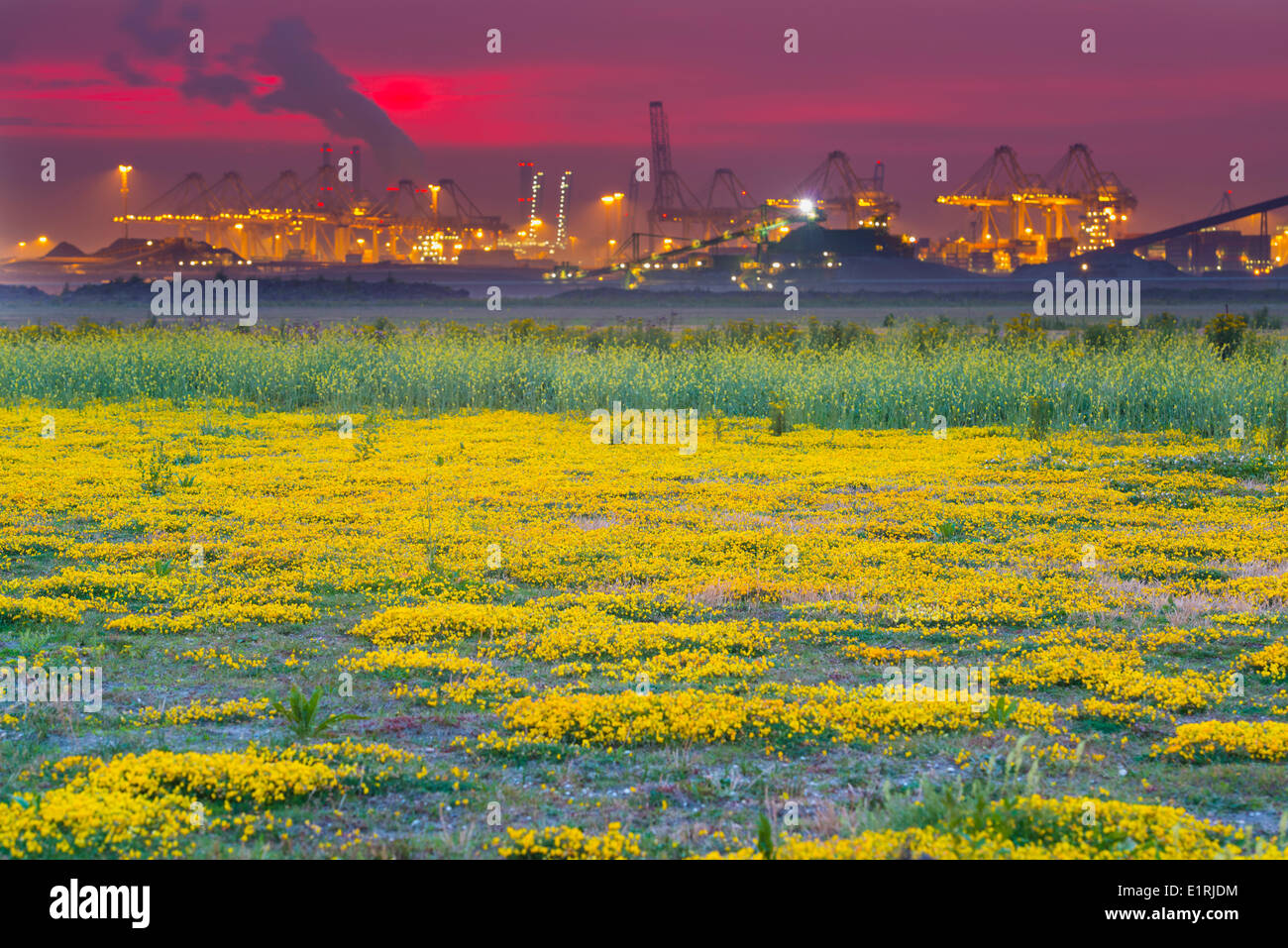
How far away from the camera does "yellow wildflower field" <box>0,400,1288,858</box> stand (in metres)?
6.09

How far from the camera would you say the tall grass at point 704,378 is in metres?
24.7

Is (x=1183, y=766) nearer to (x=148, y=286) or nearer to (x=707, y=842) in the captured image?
(x=707, y=842)

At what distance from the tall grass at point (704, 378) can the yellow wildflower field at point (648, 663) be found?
6.48 meters

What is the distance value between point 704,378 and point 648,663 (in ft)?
62.9

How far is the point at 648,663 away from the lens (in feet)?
29.6

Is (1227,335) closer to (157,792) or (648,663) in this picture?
(648,663)

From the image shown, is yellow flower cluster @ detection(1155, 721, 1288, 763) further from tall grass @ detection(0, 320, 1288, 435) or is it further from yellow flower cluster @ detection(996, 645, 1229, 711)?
tall grass @ detection(0, 320, 1288, 435)

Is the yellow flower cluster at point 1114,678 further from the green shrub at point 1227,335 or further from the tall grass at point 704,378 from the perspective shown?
the green shrub at point 1227,335

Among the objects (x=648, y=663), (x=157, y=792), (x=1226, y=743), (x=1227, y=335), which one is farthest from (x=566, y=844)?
(x=1227, y=335)

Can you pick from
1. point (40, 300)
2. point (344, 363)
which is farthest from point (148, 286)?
point (344, 363)

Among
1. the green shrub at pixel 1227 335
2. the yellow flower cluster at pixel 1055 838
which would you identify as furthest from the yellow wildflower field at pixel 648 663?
the green shrub at pixel 1227 335

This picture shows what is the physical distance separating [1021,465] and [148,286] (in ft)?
337

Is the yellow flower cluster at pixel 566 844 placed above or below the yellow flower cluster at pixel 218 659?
below

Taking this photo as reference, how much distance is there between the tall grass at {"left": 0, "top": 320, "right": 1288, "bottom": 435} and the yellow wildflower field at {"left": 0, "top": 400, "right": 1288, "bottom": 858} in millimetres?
6480
